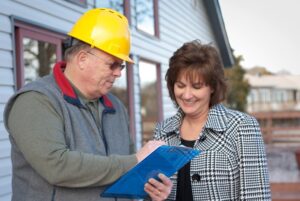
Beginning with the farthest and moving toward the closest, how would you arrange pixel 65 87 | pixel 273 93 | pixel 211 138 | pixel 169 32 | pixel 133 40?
1. pixel 273 93
2. pixel 169 32
3. pixel 133 40
4. pixel 211 138
5. pixel 65 87

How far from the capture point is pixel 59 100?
5.89ft

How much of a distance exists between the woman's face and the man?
36cm

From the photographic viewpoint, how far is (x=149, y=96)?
793cm

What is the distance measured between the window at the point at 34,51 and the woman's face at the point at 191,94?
88.1 inches

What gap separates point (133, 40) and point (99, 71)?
16.3 feet

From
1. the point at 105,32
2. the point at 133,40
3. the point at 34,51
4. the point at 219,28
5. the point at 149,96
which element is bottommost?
the point at 105,32

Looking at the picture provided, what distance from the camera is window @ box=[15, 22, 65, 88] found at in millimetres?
4102

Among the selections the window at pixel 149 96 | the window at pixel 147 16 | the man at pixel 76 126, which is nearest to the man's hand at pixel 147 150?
the man at pixel 76 126

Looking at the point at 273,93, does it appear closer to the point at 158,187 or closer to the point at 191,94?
the point at 191,94

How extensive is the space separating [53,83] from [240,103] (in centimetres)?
2137

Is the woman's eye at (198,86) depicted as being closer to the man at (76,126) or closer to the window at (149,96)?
the man at (76,126)

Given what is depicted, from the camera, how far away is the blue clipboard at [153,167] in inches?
66.4

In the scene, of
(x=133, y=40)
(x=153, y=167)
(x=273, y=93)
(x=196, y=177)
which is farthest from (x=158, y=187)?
(x=273, y=93)

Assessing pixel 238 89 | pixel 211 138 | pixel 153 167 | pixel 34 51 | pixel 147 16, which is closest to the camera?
pixel 153 167
